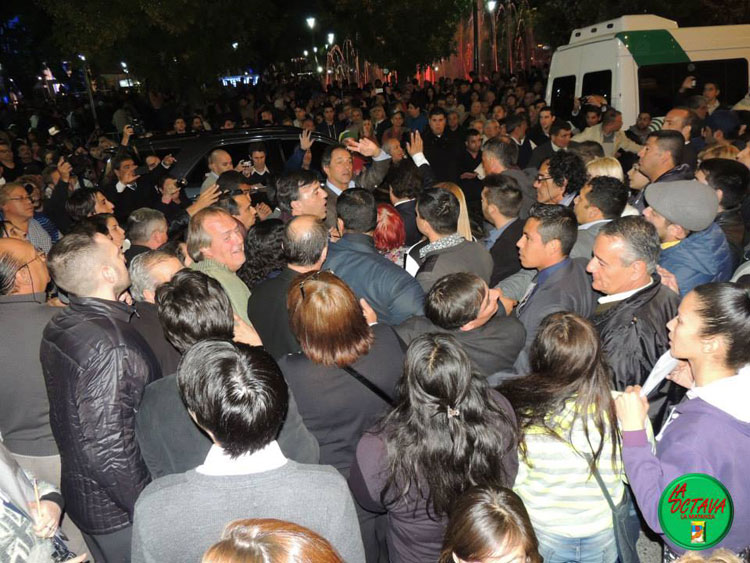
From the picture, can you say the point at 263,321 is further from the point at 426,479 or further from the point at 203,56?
the point at 203,56

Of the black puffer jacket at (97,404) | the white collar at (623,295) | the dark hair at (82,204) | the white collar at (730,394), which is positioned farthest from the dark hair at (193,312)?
the dark hair at (82,204)

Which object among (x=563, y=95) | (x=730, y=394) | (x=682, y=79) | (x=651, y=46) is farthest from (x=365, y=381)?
(x=563, y=95)

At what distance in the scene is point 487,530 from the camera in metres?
1.76

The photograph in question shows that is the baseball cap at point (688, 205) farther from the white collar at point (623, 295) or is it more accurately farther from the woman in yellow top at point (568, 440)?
the woman in yellow top at point (568, 440)

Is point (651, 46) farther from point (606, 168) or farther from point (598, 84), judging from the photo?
point (606, 168)

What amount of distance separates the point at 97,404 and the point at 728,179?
177 inches

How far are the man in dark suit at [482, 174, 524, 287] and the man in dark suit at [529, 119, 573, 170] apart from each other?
334 centimetres

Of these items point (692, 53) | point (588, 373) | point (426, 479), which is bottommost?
point (426, 479)

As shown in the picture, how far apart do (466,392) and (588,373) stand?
0.54 meters

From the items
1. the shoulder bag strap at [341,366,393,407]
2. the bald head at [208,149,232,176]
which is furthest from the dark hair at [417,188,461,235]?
the bald head at [208,149,232,176]

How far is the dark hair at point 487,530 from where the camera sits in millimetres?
1755

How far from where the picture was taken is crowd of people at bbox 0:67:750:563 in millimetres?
1834

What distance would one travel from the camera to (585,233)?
4.29 m

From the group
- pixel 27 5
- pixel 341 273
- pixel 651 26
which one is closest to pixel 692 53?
pixel 651 26
